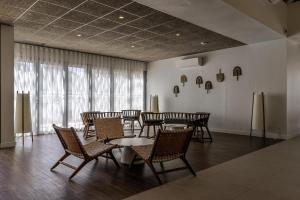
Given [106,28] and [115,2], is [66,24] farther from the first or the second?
[115,2]

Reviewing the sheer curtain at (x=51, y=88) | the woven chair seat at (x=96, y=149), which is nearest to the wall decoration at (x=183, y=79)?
the sheer curtain at (x=51, y=88)

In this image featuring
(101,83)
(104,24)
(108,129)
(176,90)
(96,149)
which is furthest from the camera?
(176,90)

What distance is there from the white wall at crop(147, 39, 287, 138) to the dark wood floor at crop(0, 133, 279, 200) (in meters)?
1.87

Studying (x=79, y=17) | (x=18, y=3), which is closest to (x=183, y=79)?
(x=79, y=17)

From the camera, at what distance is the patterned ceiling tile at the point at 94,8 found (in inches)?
163

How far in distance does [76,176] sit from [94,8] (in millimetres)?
2935

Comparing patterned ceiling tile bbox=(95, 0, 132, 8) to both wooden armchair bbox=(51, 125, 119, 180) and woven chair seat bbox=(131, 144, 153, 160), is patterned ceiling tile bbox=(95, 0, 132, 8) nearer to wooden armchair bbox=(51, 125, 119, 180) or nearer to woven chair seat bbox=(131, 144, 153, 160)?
wooden armchair bbox=(51, 125, 119, 180)

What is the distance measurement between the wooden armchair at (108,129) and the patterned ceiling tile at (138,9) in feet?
7.06

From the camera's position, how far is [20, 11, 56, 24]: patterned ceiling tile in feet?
15.1

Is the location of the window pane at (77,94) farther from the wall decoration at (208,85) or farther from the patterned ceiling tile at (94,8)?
the wall decoration at (208,85)

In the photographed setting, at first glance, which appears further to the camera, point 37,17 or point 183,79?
point 183,79

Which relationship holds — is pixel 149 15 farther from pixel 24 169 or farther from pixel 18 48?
pixel 18 48

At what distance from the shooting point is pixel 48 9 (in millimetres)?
4348

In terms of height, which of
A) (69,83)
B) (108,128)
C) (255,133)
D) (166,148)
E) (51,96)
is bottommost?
(255,133)
